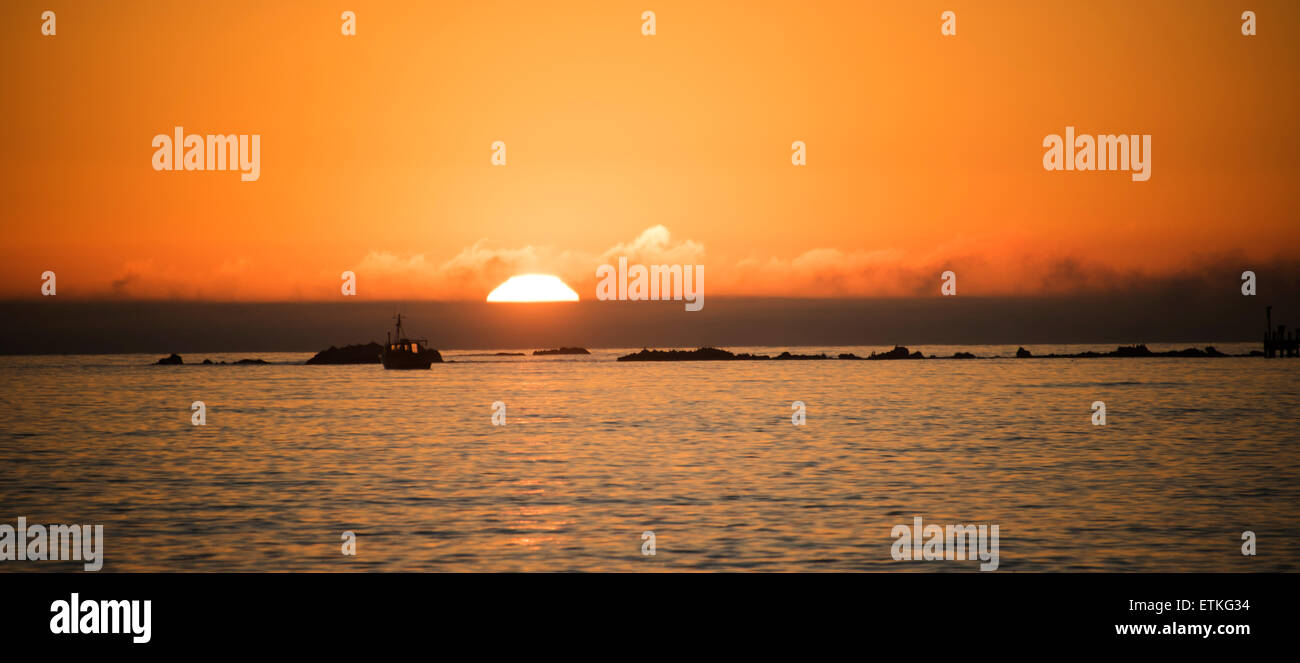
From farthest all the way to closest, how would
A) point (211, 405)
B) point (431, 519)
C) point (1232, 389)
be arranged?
point (1232, 389) < point (211, 405) < point (431, 519)

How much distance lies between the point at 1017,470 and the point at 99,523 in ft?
98.8

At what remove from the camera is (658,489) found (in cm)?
3284

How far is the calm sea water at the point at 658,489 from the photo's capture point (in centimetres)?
2155

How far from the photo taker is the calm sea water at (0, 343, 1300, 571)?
848 inches

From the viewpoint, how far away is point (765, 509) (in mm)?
27969

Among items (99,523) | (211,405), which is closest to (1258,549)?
(99,523)
